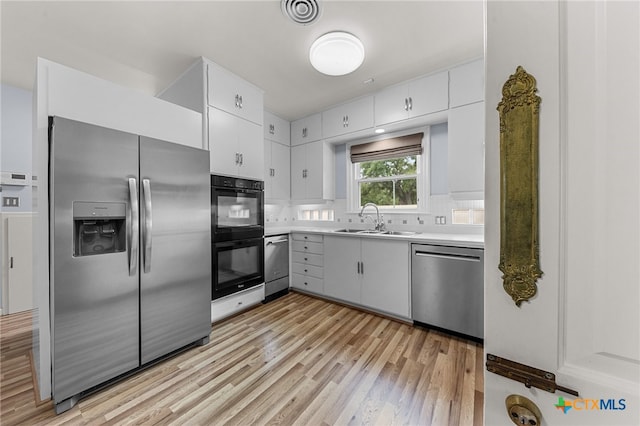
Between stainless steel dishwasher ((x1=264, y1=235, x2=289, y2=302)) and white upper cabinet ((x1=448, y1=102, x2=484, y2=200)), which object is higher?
white upper cabinet ((x1=448, y1=102, x2=484, y2=200))

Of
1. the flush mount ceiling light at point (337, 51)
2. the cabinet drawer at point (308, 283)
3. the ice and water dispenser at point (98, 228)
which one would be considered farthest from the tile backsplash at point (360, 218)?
the ice and water dispenser at point (98, 228)

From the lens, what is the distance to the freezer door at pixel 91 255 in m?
1.48

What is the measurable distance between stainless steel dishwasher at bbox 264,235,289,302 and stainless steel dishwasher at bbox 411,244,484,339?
5.74 ft

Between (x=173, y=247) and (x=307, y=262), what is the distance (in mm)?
1828

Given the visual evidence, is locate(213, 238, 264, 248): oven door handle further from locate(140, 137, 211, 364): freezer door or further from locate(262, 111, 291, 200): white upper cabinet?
locate(262, 111, 291, 200): white upper cabinet

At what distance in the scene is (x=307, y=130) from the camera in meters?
3.94

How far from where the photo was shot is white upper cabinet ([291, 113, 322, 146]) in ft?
12.5

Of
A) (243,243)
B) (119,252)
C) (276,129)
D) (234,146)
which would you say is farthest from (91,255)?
(276,129)

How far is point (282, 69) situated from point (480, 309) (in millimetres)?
3017

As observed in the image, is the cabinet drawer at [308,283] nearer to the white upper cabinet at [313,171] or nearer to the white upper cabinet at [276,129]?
the white upper cabinet at [313,171]

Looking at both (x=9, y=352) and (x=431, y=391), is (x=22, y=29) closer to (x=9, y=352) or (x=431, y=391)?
(x=9, y=352)

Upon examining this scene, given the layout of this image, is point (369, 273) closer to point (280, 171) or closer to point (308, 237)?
point (308, 237)

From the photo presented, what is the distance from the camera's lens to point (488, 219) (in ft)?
1.67

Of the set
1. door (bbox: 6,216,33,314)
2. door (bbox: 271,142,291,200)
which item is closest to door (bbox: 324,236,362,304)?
door (bbox: 271,142,291,200)
